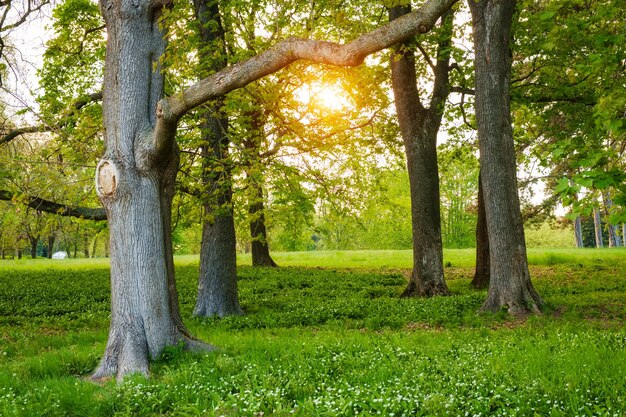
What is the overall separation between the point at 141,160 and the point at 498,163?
8864 millimetres

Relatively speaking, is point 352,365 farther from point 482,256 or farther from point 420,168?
point 482,256

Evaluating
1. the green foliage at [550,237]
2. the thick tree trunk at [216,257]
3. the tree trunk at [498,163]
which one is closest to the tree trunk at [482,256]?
the tree trunk at [498,163]

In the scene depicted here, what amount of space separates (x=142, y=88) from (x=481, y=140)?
8.63 metres

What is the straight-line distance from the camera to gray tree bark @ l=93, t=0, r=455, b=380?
294 inches

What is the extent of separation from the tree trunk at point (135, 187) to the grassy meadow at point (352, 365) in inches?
18.7

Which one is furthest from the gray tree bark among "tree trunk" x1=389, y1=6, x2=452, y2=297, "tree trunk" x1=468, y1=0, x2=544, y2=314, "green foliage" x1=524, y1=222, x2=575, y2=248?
"green foliage" x1=524, y1=222, x2=575, y2=248

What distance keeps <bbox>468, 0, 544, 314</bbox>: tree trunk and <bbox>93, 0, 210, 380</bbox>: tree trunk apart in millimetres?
7853

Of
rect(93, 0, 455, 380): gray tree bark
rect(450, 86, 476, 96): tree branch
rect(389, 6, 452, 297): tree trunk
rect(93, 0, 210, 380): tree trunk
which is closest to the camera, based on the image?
rect(93, 0, 455, 380): gray tree bark

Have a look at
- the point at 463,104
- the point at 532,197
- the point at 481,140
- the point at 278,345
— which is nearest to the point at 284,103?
the point at 481,140

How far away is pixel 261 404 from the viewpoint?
5605 mm

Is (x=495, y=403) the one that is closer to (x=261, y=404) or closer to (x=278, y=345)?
(x=261, y=404)

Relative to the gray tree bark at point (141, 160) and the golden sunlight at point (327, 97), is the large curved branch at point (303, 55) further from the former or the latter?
the golden sunlight at point (327, 97)

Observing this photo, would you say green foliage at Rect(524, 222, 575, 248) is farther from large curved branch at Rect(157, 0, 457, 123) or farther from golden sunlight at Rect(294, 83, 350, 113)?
large curved branch at Rect(157, 0, 457, 123)

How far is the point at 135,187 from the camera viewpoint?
793cm
